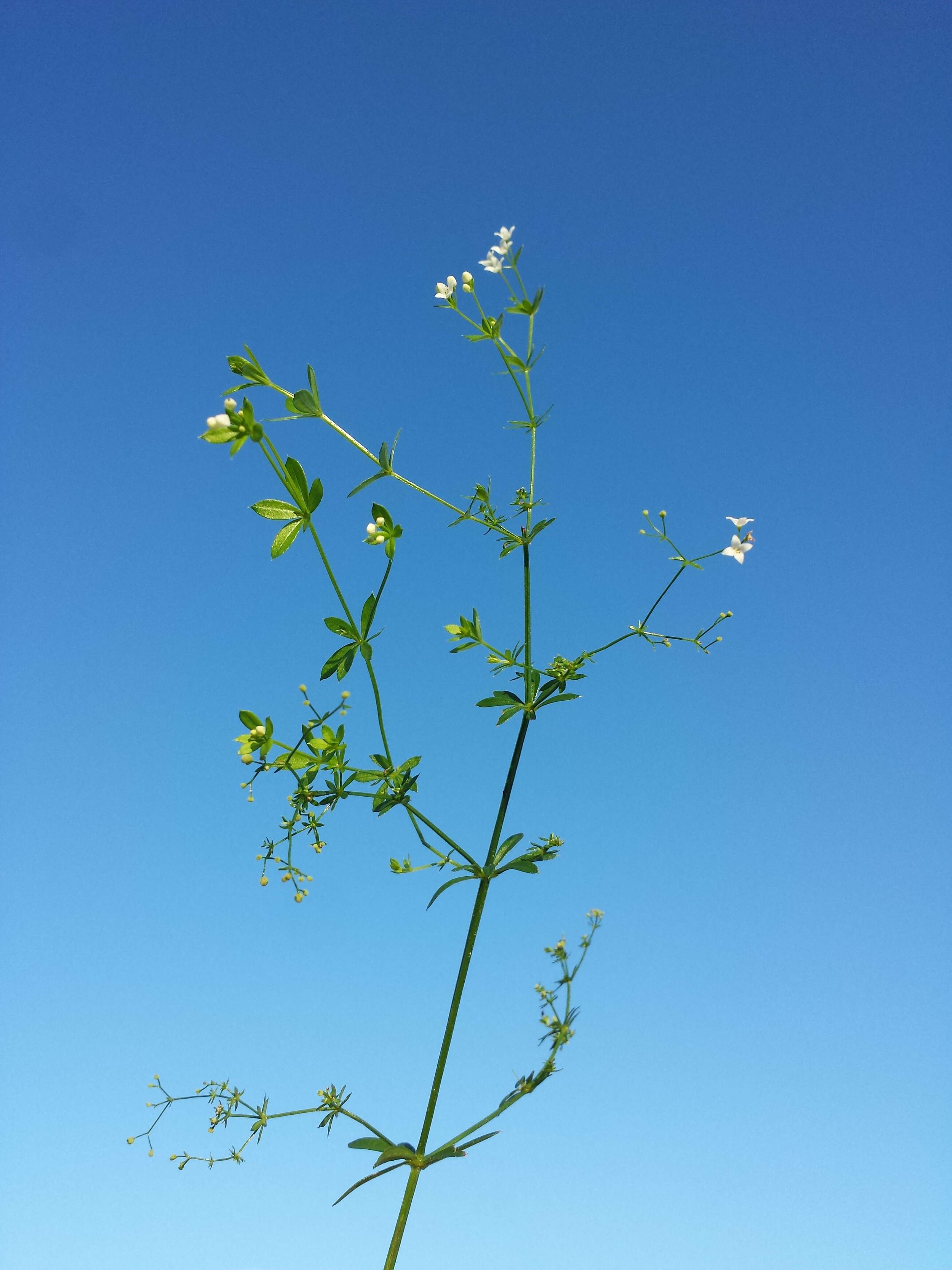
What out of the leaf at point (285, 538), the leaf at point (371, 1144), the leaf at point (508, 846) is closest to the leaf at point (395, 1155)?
the leaf at point (371, 1144)

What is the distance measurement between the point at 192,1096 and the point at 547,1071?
0.79 m

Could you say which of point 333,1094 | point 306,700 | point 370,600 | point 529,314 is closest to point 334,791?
point 306,700

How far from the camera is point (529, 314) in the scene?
1.78m

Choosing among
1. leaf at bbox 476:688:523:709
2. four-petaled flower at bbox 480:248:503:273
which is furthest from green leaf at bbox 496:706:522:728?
four-petaled flower at bbox 480:248:503:273

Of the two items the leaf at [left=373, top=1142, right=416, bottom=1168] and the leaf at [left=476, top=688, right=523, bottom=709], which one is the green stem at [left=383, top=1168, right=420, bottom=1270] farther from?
the leaf at [left=476, top=688, right=523, bottom=709]

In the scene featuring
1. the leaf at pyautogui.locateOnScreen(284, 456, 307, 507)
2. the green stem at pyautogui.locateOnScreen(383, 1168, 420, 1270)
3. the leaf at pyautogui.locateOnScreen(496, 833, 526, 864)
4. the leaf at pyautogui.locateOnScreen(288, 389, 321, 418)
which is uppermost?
the leaf at pyautogui.locateOnScreen(288, 389, 321, 418)

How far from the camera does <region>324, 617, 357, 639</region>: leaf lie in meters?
1.53

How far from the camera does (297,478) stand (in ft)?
4.78

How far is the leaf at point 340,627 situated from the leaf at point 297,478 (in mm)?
215

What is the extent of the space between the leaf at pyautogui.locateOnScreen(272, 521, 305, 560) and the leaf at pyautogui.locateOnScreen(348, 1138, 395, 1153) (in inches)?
38.9

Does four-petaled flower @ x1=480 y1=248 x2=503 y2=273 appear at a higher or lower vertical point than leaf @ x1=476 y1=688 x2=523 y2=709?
higher

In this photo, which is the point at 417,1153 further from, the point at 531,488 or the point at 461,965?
the point at 531,488

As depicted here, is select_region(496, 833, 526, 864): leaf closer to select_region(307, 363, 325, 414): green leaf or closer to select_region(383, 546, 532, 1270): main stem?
select_region(383, 546, 532, 1270): main stem

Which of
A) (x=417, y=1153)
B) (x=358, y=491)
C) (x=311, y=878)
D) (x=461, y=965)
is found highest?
(x=358, y=491)
